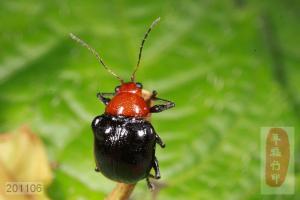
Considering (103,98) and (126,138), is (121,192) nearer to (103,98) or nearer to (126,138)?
(126,138)

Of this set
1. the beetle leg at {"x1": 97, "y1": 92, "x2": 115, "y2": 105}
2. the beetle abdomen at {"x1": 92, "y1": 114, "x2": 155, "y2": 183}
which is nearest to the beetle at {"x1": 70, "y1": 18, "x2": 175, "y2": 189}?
the beetle abdomen at {"x1": 92, "y1": 114, "x2": 155, "y2": 183}

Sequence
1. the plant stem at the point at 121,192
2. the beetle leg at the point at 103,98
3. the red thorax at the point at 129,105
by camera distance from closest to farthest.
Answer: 1. the plant stem at the point at 121,192
2. the red thorax at the point at 129,105
3. the beetle leg at the point at 103,98

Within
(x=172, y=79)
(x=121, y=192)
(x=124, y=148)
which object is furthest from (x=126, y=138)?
(x=172, y=79)

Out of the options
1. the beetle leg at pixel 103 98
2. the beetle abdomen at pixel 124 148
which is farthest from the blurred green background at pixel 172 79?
the beetle abdomen at pixel 124 148

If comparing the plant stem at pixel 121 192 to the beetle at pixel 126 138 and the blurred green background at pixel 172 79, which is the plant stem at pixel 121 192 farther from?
the blurred green background at pixel 172 79

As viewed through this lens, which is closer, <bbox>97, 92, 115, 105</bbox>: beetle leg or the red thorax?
the red thorax

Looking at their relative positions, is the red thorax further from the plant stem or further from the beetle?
the plant stem

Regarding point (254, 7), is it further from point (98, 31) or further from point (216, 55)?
point (98, 31)

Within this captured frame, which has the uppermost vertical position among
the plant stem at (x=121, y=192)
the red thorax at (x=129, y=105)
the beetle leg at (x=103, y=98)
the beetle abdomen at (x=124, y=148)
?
the beetle leg at (x=103, y=98)
